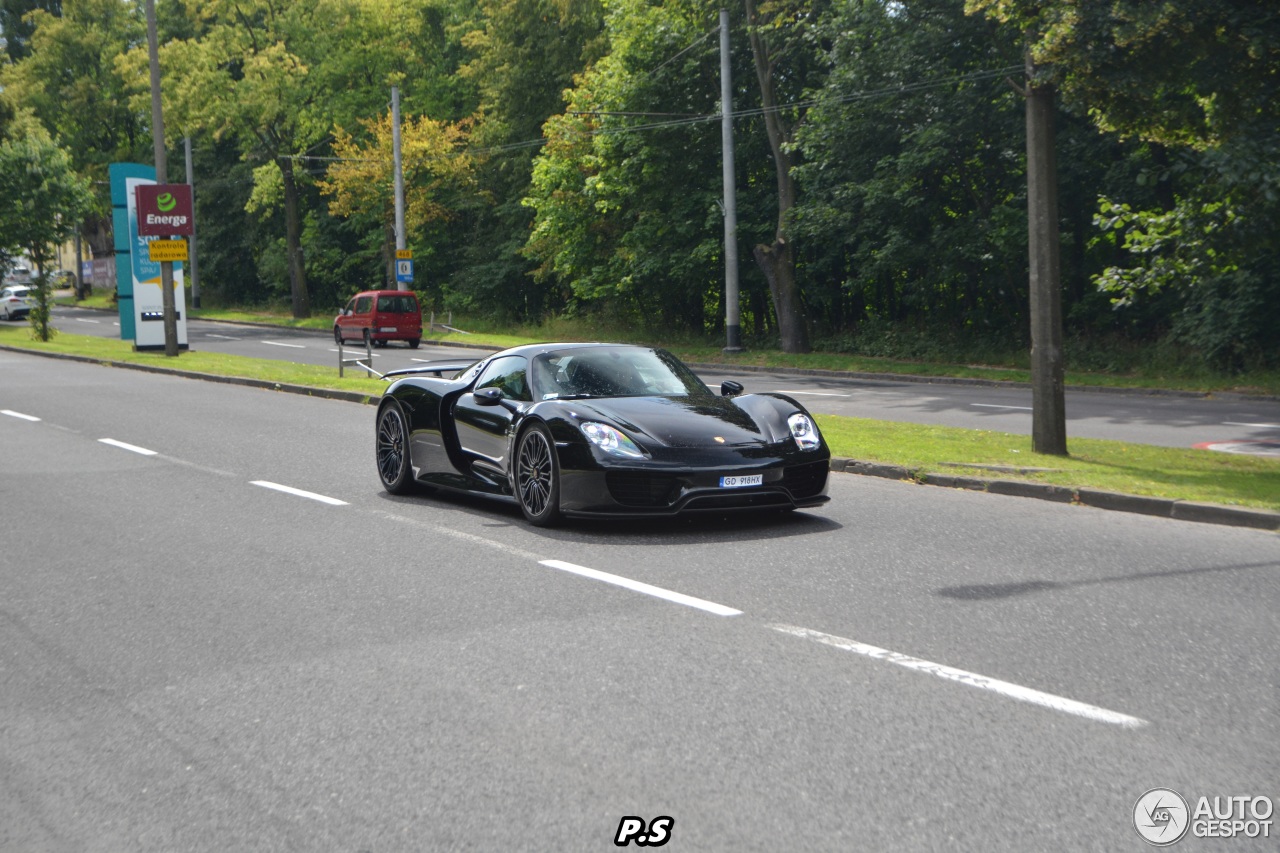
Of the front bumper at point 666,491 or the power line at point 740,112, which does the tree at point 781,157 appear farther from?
the front bumper at point 666,491

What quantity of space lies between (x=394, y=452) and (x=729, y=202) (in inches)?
977

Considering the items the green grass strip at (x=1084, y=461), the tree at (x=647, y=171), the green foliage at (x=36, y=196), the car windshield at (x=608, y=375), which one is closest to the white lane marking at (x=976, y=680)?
the car windshield at (x=608, y=375)

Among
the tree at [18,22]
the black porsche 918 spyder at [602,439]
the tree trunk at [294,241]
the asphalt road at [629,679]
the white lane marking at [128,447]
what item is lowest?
the asphalt road at [629,679]

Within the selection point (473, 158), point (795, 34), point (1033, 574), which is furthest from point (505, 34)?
point (1033, 574)

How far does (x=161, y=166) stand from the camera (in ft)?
110

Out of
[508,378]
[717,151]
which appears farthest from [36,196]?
[508,378]

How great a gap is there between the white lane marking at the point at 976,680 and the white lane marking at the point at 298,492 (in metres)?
5.66

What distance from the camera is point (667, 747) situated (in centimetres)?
466

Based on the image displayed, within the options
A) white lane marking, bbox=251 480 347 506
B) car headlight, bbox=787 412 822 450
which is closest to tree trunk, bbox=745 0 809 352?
white lane marking, bbox=251 480 347 506

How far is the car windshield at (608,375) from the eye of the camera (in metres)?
10.1

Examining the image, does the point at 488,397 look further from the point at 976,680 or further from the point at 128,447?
the point at 128,447

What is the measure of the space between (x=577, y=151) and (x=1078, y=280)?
1813cm

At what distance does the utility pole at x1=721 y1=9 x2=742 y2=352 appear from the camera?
34.8 metres

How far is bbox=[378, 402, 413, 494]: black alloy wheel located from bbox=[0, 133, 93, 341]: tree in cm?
4345
